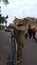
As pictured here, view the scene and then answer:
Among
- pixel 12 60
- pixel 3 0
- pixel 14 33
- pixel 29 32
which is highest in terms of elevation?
pixel 3 0

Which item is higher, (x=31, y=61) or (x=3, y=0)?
(x=3, y=0)

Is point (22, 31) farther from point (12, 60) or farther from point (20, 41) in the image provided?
point (12, 60)

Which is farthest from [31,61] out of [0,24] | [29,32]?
[0,24]

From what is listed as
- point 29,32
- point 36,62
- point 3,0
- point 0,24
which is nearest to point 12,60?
point 36,62

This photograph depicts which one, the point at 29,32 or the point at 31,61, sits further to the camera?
the point at 29,32

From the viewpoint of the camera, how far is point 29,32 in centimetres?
3120

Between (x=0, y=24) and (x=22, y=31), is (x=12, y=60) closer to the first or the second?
(x=22, y=31)

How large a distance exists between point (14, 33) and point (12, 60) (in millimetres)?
1423

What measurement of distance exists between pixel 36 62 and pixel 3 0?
3.28m

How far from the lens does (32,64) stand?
37.1 feet

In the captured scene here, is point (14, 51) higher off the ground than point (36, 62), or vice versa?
point (14, 51)

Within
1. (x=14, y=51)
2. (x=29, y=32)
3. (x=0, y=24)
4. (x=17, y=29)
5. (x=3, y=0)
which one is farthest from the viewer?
(x=0, y=24)

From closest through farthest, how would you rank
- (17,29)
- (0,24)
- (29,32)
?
(17,29), (29,32), (0,24)

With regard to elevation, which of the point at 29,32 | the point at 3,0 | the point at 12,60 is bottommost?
the point at 29,32
